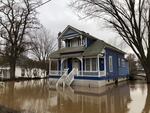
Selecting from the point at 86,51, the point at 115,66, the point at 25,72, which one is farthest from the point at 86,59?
the point at 25,72

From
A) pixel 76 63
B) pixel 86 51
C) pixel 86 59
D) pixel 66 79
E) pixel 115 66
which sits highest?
pixel 86 51

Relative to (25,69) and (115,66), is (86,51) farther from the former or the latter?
(25,69)

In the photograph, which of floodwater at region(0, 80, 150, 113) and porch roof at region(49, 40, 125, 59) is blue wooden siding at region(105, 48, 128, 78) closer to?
porch roof at region(49, 40, 125, 59)

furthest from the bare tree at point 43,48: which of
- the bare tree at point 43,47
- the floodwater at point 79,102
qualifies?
the floodwater at point 79,102

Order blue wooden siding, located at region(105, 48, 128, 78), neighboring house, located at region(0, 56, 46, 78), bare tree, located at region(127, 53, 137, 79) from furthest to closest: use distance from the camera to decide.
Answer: neighboring house, located at region(0, 56, 46, 78)
bare tree, located at region(127, 53, 137, 79)
blue wooden siding, located at region(105, 48, 128, 78)

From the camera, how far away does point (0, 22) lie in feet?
115

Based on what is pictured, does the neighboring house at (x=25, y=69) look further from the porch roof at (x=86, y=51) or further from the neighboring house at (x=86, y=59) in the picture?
the porch roof at (x=86, y=51)

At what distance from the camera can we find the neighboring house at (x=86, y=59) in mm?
23464

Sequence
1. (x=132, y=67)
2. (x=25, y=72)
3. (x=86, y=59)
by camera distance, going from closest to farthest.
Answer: (x=86, y=59)
(x=132, y=67)
(x=25, y=72)

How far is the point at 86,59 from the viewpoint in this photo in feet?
84.5

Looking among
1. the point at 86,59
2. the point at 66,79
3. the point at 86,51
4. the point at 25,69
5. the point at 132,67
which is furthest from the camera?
the point at 25,69

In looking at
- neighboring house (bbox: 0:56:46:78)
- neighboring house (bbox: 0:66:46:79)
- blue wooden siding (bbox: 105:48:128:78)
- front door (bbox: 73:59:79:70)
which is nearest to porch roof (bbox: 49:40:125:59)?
Result: blue wooden siding (bbox: 105:48:128:78)

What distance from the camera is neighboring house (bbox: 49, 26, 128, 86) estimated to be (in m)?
23.5

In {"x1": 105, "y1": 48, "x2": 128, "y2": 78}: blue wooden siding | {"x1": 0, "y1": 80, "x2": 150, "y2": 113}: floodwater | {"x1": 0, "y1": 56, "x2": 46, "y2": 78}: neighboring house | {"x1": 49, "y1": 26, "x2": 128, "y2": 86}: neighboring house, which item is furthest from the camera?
{"x1": 0, "y1": 56, "x2": 46, "y2": 78}: neighboring house
